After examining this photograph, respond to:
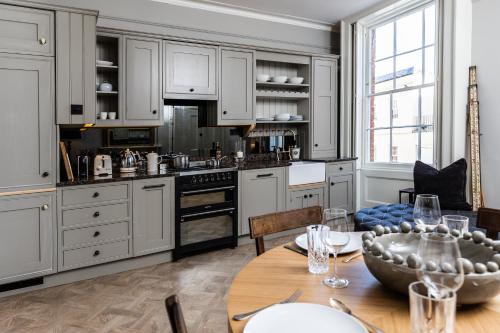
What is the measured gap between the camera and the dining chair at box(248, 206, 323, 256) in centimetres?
171

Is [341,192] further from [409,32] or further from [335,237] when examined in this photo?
[335,237]

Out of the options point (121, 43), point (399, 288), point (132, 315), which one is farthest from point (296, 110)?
point (399, 288)

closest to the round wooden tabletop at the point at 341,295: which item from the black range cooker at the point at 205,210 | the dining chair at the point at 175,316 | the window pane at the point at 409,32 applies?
the dining chair at the point at 175,316

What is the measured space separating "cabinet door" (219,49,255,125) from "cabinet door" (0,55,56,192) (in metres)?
1.92

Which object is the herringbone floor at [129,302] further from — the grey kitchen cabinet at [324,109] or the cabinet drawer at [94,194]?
the grey kitchen cabinet at [324,109]

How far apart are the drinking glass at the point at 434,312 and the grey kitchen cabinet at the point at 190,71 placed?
12.2 ft

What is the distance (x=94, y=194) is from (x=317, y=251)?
2.57 m

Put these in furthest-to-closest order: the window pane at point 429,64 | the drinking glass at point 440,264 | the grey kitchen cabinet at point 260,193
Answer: the window pane at point 429,64 < the grey kitchen cabinet at point 260,193 < the drinking glass at point 440,264

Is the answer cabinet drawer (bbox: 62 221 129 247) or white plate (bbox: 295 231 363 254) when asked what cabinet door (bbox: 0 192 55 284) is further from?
white plate (bbox: 295 231 363 254)

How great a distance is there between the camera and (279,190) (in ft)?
14.9

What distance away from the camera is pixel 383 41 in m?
5.10

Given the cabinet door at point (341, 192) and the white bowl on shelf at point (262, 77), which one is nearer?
the white bowl on shelf at point (262, 77)

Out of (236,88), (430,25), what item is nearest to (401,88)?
(430,25)

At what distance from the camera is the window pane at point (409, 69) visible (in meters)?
4.58
